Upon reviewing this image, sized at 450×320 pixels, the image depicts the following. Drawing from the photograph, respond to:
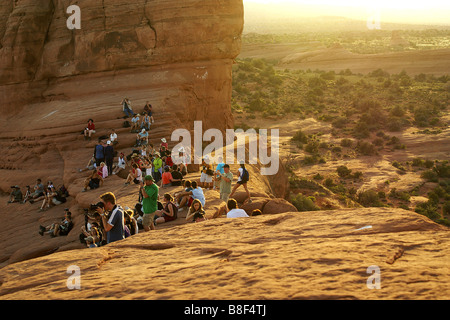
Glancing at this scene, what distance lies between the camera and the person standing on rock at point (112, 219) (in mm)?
7324

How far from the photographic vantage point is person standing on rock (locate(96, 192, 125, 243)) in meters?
7.32

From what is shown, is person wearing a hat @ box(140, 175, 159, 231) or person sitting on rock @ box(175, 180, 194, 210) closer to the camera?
person wearing a hat @ box(140, 175, 159, 231)

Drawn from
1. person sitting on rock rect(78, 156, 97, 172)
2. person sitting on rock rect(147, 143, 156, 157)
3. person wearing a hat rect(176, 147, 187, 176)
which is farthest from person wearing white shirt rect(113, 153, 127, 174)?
person wearing a hat rect(176, 147, 187, 176)

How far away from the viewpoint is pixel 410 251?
499cm

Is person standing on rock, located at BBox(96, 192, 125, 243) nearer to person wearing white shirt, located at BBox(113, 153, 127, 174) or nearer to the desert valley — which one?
the desert valley

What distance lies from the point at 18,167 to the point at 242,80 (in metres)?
29.2

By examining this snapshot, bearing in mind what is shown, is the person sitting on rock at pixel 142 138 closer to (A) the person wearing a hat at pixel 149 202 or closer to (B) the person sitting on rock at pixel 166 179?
(B) the person sitting on rock at pixel 166 179

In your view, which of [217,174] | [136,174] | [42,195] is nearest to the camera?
[217,174]

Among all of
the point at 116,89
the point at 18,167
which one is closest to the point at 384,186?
the point at 116,89

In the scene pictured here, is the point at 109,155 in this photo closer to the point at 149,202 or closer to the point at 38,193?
the point at 38,193

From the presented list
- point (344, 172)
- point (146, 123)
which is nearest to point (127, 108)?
point (146, 123)

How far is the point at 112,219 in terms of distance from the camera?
7434 millimetres

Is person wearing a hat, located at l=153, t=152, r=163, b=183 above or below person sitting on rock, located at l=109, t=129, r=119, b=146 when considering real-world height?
below
